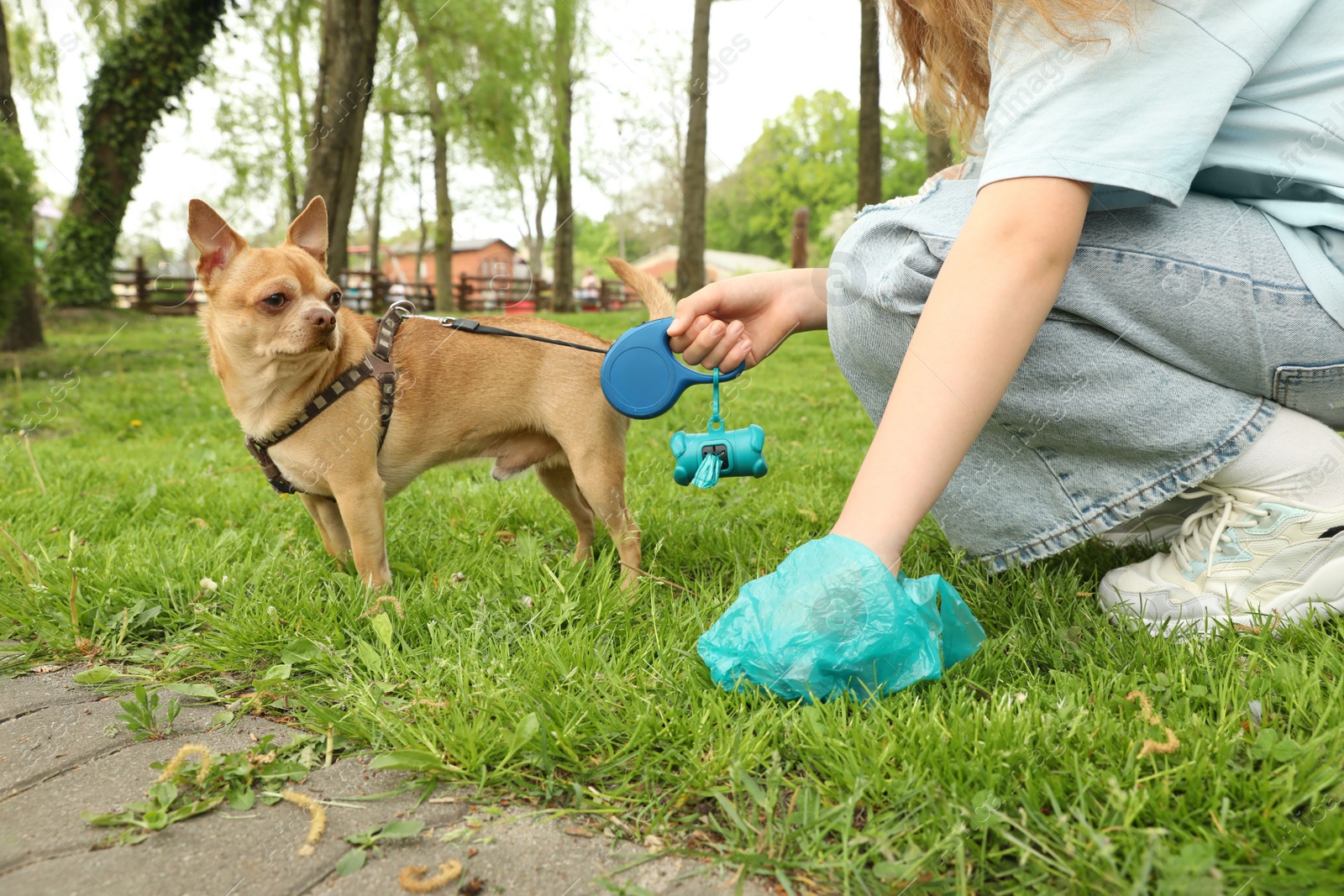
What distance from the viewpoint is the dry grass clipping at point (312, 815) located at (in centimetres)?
128

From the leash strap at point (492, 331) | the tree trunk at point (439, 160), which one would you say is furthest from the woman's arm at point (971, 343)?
the tree trunk at point (439, 160)

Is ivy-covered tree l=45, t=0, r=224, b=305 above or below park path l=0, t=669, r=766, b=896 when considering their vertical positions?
above

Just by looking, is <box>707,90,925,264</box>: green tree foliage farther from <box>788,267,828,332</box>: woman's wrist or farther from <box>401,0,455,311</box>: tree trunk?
<box>401,0,455,311</box>: tree trunk

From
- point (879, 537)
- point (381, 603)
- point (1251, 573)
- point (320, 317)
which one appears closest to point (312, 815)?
point (381, 603)

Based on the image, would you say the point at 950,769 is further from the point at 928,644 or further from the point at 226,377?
the point at 226,377

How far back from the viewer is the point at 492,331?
9.67 ft

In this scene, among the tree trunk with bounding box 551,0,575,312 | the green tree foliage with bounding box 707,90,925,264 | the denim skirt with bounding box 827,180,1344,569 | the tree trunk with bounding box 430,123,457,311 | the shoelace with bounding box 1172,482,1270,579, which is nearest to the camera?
the denim skirt with bounding box 827,180,1344,569

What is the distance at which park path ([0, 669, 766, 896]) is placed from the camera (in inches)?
46.9

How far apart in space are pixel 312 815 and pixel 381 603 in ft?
2.80

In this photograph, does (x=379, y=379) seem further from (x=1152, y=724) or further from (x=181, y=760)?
(x=1152, y=724)

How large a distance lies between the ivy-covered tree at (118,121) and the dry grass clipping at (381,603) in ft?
38.0

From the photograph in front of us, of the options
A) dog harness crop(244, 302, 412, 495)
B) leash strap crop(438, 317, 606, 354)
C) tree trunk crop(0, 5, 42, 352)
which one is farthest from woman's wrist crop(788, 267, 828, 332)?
tree trunk crop(0, 5, 42, 352)

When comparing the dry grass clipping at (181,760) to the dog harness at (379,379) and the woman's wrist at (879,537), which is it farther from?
the dog harness at (379,379)

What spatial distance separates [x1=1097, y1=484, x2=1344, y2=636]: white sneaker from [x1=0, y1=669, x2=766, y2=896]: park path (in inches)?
48.1
